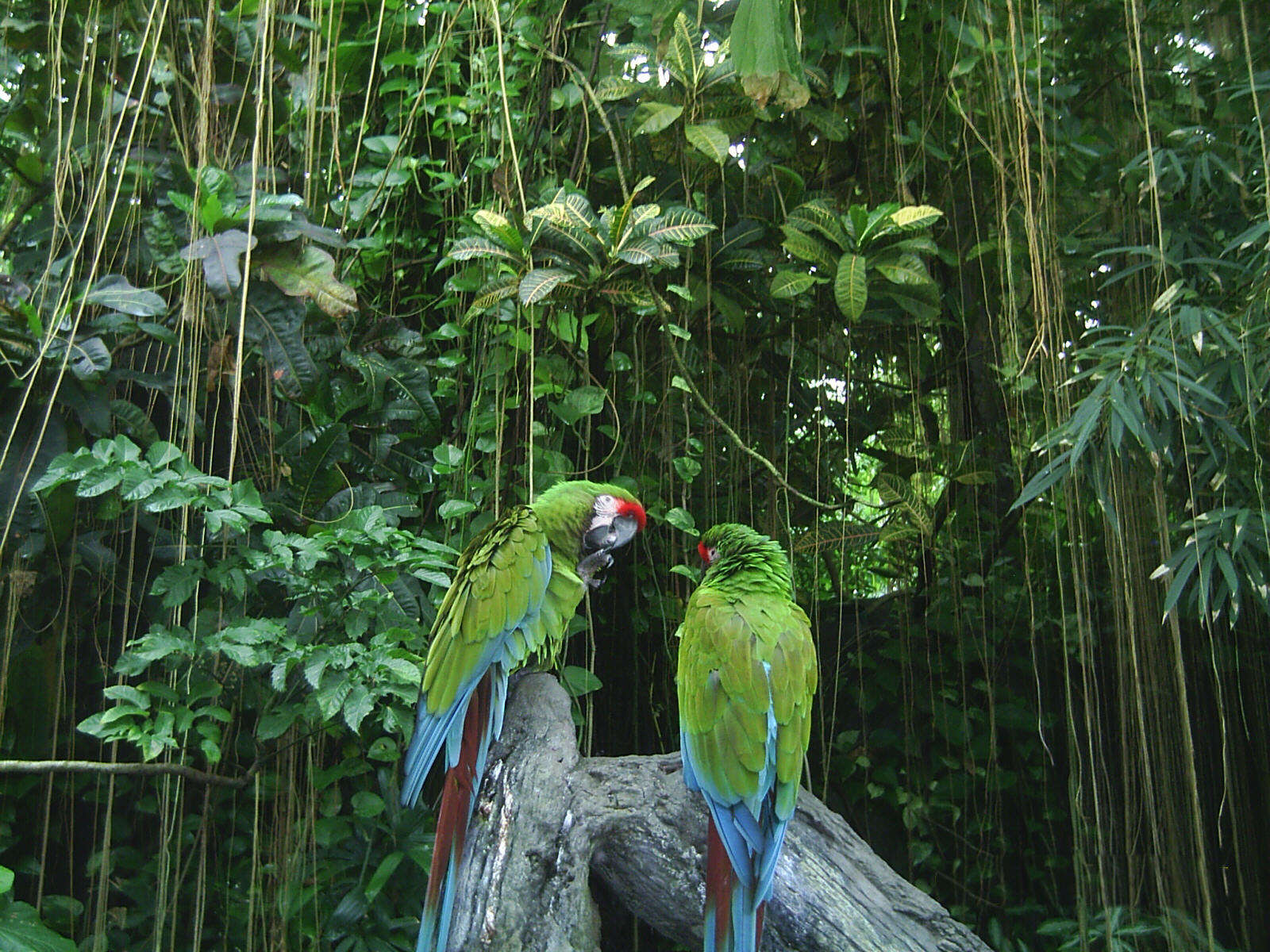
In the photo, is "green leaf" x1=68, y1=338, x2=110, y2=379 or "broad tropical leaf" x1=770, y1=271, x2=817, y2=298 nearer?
"green leaf" x1=68, y1=338, x2=110, y2=379

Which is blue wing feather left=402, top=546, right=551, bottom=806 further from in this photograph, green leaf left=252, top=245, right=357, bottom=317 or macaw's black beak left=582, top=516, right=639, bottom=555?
green leaf left=252, top=245, right=357, bottom=317

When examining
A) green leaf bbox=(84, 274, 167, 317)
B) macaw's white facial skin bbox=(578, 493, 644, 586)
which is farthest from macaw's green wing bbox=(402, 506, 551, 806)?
green leaf bbox=(84, 274, 167, 317)

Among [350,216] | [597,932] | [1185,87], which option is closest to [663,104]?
[350,216]

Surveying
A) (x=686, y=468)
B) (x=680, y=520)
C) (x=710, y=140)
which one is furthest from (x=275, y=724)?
(x=710, y=140)

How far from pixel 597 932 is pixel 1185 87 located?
258 cm

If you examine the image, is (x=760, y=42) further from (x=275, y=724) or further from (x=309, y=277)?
(x=275, y=724)

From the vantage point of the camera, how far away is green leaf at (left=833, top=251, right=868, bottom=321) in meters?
2.15

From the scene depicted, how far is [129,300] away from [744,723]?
1380mm

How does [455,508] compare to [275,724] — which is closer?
[275,724]

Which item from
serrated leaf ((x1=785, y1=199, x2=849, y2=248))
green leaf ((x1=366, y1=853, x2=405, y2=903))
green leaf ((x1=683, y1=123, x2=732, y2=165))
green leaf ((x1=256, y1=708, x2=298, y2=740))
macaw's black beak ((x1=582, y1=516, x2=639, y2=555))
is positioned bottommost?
green leaf ((x1=366, y1=853, x2=405, y2=903))

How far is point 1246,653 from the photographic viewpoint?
2.91 meters

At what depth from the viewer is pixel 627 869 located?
59.7 inches

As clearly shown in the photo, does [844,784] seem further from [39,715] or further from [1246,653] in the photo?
[39,715]

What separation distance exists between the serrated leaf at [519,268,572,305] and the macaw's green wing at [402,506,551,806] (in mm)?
453
